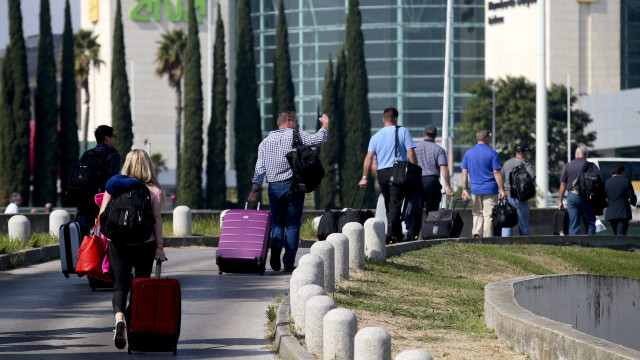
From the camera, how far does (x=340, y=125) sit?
222ft

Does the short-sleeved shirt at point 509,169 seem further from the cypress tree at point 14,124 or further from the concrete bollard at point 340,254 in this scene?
the cypress tree at point 14,124

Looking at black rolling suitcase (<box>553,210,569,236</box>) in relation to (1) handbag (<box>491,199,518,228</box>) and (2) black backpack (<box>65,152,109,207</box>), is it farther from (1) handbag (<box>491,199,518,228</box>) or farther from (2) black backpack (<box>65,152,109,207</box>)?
(2) black backpack (<box>65,152,109,207</box>)

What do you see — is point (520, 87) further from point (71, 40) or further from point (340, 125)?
point (71, 40)

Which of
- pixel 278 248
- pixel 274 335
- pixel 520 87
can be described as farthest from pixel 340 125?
pixel 274 335

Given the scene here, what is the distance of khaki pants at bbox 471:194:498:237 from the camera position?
17719 mm

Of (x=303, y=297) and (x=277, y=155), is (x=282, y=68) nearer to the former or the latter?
(x=277, y=155)

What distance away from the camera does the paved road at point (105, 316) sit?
27.3 feet

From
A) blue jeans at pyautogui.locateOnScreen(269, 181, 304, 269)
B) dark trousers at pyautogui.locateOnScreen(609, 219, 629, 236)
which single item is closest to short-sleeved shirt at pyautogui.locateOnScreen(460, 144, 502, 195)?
blue jeans at pyautogui.locateOnScreen(269, 181, 304, 269)

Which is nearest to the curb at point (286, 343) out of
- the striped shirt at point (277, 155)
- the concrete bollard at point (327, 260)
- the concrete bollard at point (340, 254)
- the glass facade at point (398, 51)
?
the concrete bollard at point (327, 260)

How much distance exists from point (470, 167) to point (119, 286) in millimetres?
10057

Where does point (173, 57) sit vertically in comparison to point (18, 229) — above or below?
above

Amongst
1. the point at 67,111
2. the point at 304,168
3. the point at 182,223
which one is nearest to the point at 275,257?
the point at 304,168

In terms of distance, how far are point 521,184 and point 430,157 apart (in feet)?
7.77

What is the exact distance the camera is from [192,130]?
2638 inches
